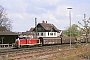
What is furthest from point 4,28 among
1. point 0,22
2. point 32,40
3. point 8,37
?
point 32,40

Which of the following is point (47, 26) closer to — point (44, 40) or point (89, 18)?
point (44, 40)

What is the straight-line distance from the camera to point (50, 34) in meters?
83.2

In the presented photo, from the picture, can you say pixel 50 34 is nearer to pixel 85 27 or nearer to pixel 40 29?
pixel 40 29

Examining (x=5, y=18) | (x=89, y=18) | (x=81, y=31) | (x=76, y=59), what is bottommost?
(x=76, y=59)

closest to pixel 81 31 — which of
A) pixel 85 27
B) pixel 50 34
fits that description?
pixel 85 27

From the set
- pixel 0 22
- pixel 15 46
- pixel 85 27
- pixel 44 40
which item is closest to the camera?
pixel 85 27

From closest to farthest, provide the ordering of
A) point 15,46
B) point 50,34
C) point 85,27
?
point 85,27 < point 15,46 < point 50,34

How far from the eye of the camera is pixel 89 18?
17.8 meters

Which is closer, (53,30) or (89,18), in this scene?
(89,18)

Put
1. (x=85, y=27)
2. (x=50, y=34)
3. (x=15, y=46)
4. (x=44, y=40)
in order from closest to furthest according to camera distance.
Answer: (x=85, y=27) → (x=15, y=46) → (x=44, y=40) → (x=50, y=34)

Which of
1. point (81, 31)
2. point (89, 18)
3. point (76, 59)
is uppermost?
point (89, 18)

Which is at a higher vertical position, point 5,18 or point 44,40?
point 5,18

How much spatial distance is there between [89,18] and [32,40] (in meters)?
26.6

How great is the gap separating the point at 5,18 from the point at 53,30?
25279 mm
